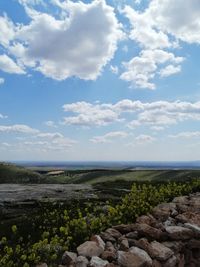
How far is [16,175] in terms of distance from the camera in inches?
3922

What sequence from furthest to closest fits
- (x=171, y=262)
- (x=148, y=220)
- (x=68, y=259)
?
(x=148, y=220), (x=171, y=262), (x=68, y=259)

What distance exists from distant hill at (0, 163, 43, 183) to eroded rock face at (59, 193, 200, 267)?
73582mm

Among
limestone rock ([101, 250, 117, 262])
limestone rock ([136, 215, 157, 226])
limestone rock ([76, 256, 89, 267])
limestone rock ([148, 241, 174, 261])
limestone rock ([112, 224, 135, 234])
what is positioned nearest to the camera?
limestone rock ([76, 256, 89, 267])

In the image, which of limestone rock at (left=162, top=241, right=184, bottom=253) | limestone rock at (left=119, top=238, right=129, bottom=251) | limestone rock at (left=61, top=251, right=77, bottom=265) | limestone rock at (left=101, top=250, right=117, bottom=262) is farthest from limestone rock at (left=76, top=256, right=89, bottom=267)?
limestone rock at (left=162, top=241, right=184, bottom=253)

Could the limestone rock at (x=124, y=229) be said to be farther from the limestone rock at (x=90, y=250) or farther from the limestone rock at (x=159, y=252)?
the limestone rock at (x=90, y=250)

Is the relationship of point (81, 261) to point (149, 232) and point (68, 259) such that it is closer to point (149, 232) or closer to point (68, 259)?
point (68, 259)

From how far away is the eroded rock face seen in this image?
1334 centimetres

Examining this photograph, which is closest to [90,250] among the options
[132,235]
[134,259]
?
[134,259]

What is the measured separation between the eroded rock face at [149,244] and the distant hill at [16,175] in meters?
73.6

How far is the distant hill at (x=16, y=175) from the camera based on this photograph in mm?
93000

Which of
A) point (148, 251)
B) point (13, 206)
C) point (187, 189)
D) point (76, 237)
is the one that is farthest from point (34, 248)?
point (13, 206)

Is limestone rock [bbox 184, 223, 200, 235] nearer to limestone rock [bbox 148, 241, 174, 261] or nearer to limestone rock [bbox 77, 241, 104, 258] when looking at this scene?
limestone rock [bbox 148, 241, 174, 261]

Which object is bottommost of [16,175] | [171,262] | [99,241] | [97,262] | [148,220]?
[171,262]

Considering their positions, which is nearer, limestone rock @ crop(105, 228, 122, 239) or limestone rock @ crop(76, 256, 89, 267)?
limestone rock @ crop(76, 256, 89, 267)
